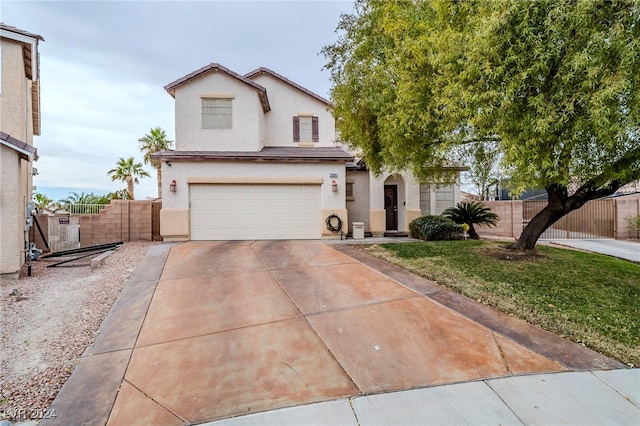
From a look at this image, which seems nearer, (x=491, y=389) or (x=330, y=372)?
(x=491, y=389)

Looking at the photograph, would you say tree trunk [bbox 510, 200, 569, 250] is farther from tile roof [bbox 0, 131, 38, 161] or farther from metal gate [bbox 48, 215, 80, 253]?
metal gate [bbox 48, 215, 80, 253]

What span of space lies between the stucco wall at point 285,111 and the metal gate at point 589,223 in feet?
35.1

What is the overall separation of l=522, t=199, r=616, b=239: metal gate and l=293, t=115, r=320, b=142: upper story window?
435 inches

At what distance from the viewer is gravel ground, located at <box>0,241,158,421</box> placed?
3.01 metres

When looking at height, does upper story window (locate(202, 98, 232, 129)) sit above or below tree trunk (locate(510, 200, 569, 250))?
above

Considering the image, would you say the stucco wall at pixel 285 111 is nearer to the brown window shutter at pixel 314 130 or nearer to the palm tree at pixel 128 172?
the brown window shutter at pixel 314 130

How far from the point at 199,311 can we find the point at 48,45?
1092 cm

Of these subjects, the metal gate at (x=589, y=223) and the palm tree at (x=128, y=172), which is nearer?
the metal gate at (x=589, y=223)

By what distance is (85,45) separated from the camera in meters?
11.4

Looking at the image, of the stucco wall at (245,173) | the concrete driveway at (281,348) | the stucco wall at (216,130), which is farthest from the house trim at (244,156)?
the concrete driveway at (281,348)

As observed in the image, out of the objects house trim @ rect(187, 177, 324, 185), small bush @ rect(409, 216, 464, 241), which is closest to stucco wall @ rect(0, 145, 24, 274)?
house trim @ rect(187, 177, 324, 185)

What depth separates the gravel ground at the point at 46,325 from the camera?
9.89 feet

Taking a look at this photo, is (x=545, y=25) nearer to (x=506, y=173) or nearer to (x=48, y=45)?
(x=506, y=173)

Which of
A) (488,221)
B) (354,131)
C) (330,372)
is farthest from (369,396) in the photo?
(488,221)
